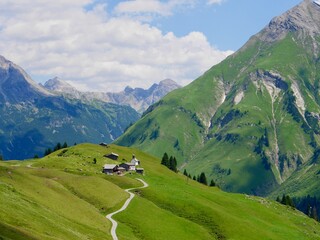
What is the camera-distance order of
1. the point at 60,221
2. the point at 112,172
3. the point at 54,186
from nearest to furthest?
the point at 60,221 < the point at 54,186 < the point at 112,172

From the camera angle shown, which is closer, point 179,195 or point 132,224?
point 132,224

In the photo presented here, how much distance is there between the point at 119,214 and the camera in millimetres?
118562

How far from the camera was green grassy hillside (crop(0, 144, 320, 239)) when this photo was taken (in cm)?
8569

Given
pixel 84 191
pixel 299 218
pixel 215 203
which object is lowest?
pixel 299 218

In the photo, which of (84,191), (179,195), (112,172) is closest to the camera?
(84,191)

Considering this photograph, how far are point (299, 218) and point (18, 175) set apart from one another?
4372 inches

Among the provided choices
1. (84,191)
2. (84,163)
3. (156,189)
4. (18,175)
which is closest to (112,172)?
(84,163)

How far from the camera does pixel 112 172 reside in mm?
182375

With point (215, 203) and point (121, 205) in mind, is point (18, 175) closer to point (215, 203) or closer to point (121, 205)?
point (121, 205)

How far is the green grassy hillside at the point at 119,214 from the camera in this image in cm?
8569

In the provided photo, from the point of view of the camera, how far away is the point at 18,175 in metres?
117

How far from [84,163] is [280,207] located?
79291mm

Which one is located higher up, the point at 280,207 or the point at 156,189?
the point at 156,189

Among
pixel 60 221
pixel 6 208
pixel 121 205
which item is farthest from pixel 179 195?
pixel 6 208
